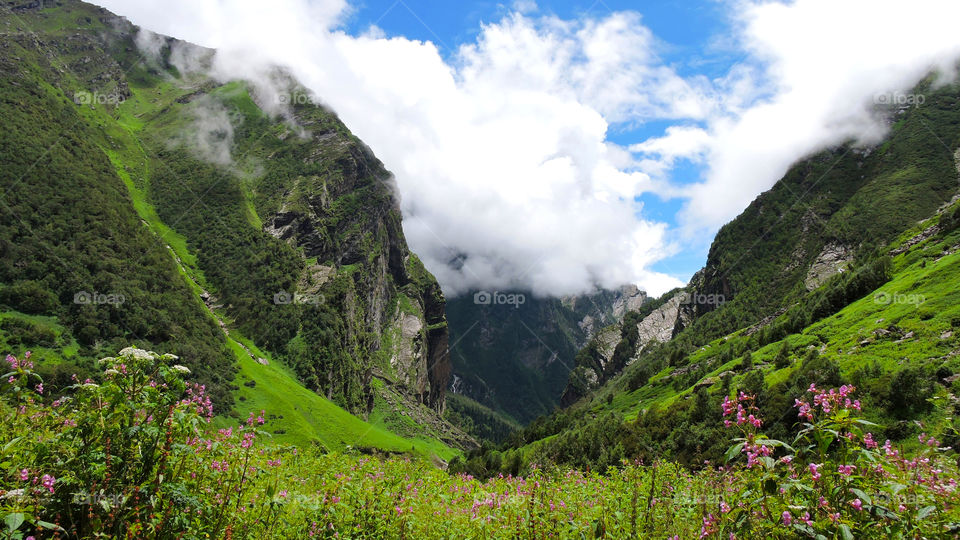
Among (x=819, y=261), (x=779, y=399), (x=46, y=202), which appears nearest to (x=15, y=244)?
(x=46, y=202)

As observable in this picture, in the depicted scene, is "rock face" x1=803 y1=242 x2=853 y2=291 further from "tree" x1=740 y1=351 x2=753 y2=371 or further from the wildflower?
the wildflower

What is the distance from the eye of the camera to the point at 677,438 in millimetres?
57469

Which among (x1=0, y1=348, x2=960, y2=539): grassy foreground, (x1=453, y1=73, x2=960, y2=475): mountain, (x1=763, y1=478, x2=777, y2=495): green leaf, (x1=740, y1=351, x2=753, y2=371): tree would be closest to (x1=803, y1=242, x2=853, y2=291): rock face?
(x1=453, y1=73, x2=960, y2=475): mountain

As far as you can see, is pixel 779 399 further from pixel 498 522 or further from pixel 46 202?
pixel 46 202

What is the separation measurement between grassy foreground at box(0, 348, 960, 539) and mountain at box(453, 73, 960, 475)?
0.80 metres

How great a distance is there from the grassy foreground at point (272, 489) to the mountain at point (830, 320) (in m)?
0.80

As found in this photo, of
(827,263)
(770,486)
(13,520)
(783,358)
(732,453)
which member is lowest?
(13,520)

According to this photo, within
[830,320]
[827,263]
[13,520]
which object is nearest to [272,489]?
[13,520]

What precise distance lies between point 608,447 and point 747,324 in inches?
4485

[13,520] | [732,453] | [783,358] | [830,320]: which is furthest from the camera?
[830,320]

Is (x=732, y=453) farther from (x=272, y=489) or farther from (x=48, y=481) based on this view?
(x=48, y=481)

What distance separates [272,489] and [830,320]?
91.1 m

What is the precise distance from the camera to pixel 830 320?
72.2 m

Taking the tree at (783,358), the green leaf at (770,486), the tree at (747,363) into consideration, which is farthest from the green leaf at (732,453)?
the tree at (747,363)
